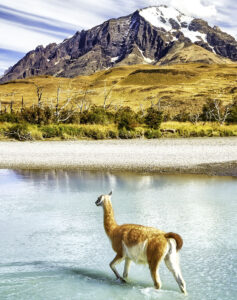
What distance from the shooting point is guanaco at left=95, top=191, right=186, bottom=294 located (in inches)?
147

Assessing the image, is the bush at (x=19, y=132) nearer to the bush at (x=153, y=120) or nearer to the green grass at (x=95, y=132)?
the green grass at (x=95, y=132)

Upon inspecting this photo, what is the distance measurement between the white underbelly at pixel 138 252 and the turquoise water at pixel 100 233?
59 centimetres

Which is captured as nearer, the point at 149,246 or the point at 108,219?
the point at 149,246

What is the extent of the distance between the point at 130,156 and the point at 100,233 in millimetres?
8883

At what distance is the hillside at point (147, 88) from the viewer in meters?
63.5

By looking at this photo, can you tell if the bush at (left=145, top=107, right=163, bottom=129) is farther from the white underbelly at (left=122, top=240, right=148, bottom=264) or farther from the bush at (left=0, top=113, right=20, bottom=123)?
the white underbelly at (left=122, top=240, right=148, bottom=264)

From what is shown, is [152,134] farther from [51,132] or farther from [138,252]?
[138,252]

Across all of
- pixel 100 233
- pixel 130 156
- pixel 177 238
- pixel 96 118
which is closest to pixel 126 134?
pixel 96 118

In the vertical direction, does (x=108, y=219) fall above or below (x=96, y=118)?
below

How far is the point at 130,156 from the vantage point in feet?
50.5

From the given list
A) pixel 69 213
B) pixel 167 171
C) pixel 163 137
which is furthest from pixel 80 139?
pixel 69 213

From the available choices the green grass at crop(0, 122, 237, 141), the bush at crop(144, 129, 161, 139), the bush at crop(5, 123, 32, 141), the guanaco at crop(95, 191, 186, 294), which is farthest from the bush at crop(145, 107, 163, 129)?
the guanaco at crop(95, 191, 186, 294)

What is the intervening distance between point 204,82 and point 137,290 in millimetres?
85094

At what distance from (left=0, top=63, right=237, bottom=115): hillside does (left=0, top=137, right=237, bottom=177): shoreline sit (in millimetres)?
37305
